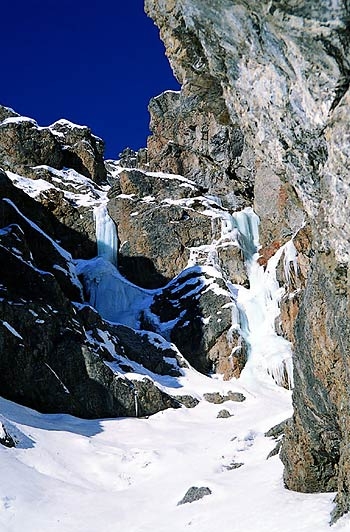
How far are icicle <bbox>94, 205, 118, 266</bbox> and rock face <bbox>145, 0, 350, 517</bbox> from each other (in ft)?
111

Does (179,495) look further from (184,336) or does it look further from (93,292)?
(93,292)

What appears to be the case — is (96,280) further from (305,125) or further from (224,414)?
(305,125)

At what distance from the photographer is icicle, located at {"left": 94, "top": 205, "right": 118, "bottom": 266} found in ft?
152

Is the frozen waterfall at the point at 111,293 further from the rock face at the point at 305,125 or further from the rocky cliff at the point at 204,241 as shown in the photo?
the rock face at the point at 305,125

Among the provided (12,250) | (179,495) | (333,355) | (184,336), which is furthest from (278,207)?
(333,355)

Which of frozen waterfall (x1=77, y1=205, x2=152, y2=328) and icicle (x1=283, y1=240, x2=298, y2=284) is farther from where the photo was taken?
frozen waterfall (x1=77, y1=205, x2=152, y2=328)

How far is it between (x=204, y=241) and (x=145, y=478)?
29.9 metres

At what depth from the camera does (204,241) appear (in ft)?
150

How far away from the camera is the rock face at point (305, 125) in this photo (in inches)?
281

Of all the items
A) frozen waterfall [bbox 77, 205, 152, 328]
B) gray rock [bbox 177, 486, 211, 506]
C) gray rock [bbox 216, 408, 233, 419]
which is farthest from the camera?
frozen waterfall [bbox 77, 205, 152, 328]

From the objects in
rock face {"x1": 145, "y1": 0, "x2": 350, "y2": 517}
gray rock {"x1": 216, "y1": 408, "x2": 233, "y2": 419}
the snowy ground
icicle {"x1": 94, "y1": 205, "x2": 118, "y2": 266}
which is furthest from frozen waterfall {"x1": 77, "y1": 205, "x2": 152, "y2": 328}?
rock face {"x1": 145, "y1": 0, "x2": 350, "y2": 517}

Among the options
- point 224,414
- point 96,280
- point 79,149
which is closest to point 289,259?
point 96,280

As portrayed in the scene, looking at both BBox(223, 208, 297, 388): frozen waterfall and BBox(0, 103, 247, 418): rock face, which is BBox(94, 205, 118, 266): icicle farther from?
BBox(223, 208, 297, 388): frozen waterfall

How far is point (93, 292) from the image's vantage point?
40.8 metres
